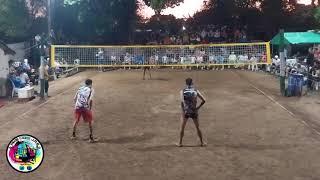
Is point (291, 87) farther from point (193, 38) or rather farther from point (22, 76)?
point (193, 38)

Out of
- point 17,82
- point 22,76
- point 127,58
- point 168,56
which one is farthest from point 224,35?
point 17,82

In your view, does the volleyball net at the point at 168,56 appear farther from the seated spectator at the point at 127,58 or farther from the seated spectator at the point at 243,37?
the seated spectator at the point at 243,37

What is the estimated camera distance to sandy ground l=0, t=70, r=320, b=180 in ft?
42.3

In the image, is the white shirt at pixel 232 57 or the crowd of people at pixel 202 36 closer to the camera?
the white shirt at pixel 232 57

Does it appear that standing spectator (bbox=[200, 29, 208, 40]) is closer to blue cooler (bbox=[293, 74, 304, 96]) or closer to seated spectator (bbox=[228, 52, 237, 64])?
seated spectator (bbox=[228, 52, 237, 64])

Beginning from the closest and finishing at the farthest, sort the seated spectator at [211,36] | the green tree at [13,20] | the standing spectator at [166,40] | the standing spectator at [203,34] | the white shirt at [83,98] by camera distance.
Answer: the white shirt at [83,98]
the green tree at [13,20]
the standing spectator at [166,40]
the seated spectator at [211,36]
the standing spectator at [203,34]

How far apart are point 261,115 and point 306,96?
587cm

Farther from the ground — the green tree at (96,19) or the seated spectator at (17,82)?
the green tree at (96,19)

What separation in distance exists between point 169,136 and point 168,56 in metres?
20.8

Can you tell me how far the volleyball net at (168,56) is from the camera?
119 ft

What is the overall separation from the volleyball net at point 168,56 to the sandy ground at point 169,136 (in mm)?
7593

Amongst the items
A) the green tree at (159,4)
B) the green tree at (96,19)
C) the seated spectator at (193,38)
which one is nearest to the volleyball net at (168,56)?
the green tree at (159,4)

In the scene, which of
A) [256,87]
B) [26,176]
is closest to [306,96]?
[256,87]

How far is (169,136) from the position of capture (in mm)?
16891
